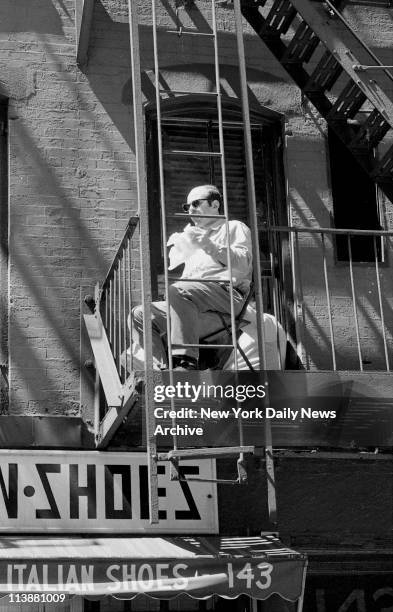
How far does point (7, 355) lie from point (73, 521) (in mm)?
1558

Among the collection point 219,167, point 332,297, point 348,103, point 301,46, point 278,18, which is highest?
point 278,18

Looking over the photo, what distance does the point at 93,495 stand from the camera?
10.4 meters

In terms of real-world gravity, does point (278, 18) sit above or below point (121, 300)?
above

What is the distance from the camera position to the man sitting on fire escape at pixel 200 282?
9812 mm

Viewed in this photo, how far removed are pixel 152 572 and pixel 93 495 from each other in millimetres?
1445

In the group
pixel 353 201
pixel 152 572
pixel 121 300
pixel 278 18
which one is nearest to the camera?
pixel 152 572

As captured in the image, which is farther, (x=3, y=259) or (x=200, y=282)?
(x=3, y=259)

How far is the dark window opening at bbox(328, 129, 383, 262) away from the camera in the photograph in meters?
12.0

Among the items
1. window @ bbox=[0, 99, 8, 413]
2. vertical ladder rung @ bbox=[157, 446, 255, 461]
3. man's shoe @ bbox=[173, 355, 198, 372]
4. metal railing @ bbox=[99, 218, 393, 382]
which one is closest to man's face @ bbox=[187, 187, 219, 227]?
metal railing @ bbox=[99, 218, 393, 382]

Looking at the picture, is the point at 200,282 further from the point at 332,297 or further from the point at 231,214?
the point at 231,214

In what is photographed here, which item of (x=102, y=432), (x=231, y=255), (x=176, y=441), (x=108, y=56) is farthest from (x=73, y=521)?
(x=108, y=56)

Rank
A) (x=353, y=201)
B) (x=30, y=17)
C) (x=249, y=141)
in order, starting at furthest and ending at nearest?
(x=353, y=201)
(x=30, y=17)
(x=249, y=141)

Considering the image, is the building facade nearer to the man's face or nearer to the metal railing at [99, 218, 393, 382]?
the metal railing at [99, 218, 393, 382]

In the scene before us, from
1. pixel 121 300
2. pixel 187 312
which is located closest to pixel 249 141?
pixel 187 312
